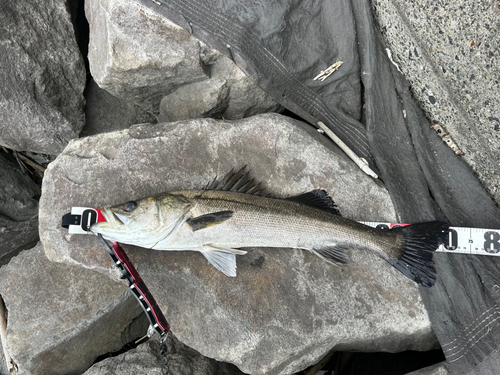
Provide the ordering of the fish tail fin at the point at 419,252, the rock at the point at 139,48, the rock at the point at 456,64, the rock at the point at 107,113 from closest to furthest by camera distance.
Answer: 1. the rock at the point at 456,64
2. the fish tail fin at the point at 419,252
3. the rock at the point at 139,48
4. the rock at the point at 107,113

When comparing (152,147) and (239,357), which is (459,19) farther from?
(239,357)

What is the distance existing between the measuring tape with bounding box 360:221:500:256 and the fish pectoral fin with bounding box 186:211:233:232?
1.39 m

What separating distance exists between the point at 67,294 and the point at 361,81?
3908mm

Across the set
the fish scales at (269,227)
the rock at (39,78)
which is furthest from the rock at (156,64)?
the fish scales at (269,227)

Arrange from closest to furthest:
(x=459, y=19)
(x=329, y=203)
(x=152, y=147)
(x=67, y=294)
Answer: (x=459, y=19), (x=329, y=203), (x=152, y=147), (x=67, y=294)

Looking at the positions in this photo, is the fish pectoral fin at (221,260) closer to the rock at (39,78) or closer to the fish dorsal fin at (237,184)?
the fish dorsal fin at (237,184)

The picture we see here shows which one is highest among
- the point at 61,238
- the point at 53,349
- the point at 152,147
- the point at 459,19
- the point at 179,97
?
the point at 459,19

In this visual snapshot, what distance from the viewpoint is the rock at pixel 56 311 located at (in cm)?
398

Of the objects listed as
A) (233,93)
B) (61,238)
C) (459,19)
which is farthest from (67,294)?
(459,19)

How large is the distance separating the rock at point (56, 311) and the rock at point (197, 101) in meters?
1.97

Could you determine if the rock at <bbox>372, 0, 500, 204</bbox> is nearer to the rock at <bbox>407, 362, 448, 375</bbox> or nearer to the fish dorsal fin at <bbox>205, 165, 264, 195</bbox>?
the rock at <bbox>407, 362, 448, 375</bbox>

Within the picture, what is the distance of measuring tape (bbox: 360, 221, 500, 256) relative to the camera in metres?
3.71

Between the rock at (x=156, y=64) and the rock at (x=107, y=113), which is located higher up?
the rock at (x=156, y=64)

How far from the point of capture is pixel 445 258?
3768 mm
